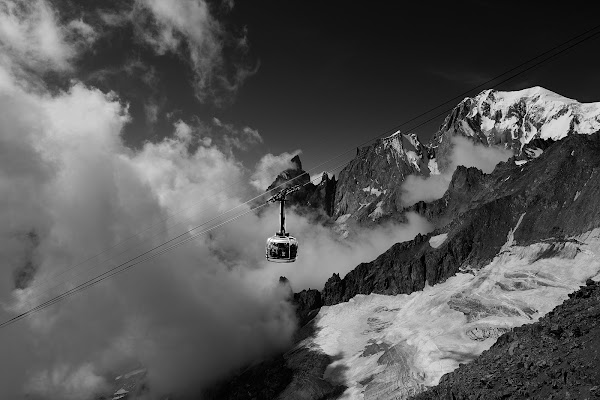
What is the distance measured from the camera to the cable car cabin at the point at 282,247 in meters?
42.4

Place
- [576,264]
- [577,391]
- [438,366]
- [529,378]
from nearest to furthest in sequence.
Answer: [577,391] → [529,378] → [438,366] → [576,264]

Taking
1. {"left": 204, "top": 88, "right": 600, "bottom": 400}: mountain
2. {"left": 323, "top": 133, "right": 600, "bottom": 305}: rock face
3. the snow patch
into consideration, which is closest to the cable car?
{"left": 204, "top": 88, "right": 600, "bottom": 400}: mountain

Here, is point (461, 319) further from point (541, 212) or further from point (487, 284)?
point (541, 212)

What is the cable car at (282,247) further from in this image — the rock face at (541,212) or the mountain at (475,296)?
the rock face at (541,212)

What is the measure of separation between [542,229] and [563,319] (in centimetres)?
13348

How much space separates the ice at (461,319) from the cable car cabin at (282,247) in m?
87.6

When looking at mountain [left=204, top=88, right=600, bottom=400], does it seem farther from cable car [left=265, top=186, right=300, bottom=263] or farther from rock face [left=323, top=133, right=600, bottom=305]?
cable car [left=265, top=186, right=300, bottom=263]

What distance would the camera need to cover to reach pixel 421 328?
15762 cm

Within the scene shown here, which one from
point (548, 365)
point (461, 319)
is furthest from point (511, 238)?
point (548, 365)

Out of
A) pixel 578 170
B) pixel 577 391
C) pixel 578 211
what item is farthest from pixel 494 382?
pixel 578 170

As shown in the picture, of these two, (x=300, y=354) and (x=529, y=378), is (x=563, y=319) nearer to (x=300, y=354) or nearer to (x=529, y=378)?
(x=529, y=378)

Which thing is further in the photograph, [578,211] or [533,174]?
[533,174]

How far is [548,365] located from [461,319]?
120 meters

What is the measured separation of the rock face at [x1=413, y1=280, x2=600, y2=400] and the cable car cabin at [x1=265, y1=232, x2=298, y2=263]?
2063 cm
